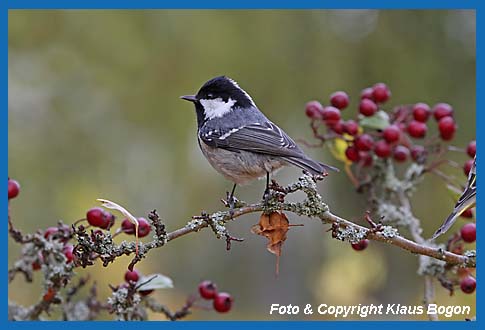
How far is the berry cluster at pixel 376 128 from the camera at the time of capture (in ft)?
9.23

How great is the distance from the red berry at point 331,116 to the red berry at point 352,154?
0.13m

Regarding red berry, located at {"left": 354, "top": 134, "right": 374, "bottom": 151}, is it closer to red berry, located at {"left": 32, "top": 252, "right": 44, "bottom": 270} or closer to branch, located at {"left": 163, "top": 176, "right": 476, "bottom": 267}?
branch, located at {"left": 163, "top": 176, "right": 476, "bottom": 267}

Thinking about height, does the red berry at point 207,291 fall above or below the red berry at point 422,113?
below

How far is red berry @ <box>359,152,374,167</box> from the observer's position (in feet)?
9.35

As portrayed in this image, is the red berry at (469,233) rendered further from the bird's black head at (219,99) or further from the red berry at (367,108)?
the bird's black head at (219,99)

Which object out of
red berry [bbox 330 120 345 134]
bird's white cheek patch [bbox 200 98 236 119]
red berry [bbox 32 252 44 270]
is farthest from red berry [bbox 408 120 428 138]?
red berry [bbox 32 252 44 270]

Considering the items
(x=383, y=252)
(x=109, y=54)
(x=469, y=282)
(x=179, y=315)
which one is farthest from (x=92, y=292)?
(x=383, y=252)

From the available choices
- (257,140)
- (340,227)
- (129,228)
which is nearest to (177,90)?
(257,140)

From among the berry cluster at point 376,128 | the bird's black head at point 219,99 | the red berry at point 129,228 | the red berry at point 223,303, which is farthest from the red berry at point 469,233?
the bird's black head at point 219,99

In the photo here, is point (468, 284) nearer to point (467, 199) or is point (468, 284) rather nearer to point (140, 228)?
point (467, 199)

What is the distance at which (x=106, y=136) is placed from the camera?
15.2ft

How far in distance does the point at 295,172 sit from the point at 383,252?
40.7 inches

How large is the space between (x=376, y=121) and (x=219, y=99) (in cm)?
86

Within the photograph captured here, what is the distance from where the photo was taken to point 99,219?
2375 millimetres
